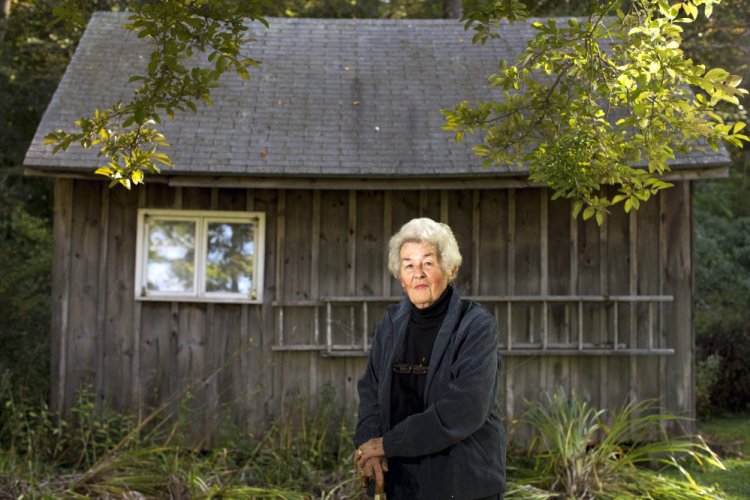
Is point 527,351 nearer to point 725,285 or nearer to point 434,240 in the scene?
point 434,240

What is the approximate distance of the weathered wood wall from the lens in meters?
9.84

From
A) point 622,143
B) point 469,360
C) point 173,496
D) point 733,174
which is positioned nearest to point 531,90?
point 622,143

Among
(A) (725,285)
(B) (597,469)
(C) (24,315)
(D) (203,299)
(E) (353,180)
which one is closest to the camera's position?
(B) (597,469)

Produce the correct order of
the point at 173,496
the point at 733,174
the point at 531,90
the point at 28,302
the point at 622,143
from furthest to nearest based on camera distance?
the point at 733,174 < the point at 28,302 < the point at 173,496 < the point at 531,90 < the point at 622,143

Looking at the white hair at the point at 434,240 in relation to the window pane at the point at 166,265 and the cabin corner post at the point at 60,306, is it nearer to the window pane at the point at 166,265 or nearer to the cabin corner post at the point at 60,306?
the window pane at the point at 166,265

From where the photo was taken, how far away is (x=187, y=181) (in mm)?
9406

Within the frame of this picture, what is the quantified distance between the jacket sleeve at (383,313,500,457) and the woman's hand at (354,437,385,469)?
7 centimetres

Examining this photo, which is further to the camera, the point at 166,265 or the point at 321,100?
the point at 321,100

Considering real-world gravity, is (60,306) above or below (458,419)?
above

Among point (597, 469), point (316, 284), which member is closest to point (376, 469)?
point (597, 469)

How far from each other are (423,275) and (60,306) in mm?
6474

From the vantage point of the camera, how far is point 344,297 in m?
9.80

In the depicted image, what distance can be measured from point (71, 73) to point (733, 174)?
13.1 m

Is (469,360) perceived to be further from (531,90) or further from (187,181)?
(187,181)
